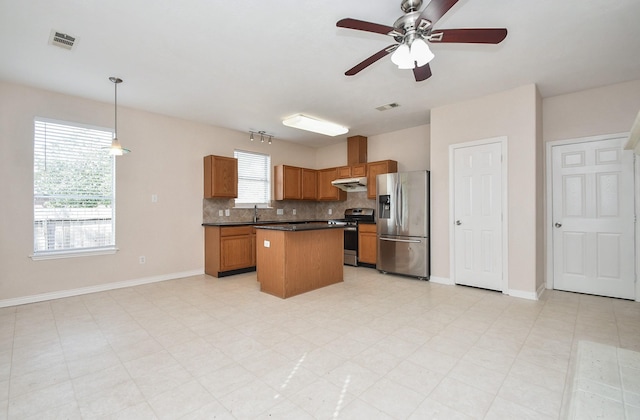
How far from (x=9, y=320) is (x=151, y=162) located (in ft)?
8.44

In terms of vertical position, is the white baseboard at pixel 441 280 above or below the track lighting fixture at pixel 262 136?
below

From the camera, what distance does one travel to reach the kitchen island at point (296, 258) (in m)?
3.79

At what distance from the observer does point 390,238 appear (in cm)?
506

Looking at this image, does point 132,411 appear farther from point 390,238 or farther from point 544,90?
point 544,90

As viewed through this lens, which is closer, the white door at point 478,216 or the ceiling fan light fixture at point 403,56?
the ceiling fan light fixture at point 403,56

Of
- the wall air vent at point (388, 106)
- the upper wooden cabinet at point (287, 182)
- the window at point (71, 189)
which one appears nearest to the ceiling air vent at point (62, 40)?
the window at point (71, 189)

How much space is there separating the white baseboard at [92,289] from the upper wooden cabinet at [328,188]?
312 centimetres

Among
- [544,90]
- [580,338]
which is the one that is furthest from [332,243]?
[544,90]

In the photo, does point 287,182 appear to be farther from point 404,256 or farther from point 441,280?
point 441,280

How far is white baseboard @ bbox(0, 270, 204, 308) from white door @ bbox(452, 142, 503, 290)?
4.42m

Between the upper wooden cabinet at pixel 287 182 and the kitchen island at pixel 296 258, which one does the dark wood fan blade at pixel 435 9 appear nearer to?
the kitchen island at pixel 296 258

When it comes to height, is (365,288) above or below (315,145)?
below

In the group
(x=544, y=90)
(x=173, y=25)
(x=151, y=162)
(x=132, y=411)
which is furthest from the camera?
(x=151, y=162)

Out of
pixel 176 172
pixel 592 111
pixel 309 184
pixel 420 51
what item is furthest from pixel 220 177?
pixel 592 111
